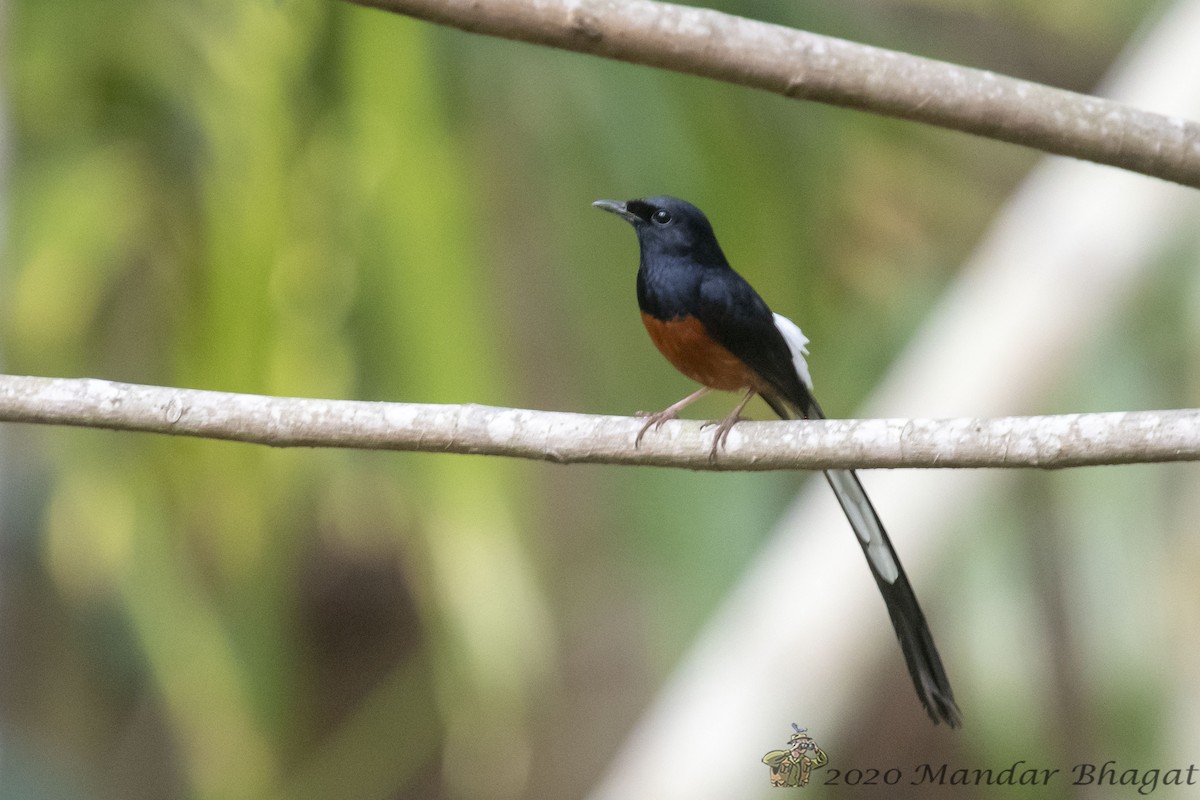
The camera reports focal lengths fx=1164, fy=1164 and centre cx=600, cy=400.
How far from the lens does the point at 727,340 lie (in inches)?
93.7

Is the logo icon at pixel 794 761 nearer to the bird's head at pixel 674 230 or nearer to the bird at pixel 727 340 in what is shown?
the bird at pixel 727 340

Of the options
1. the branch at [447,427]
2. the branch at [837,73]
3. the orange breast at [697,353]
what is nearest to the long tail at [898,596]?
the orange breast at [697,353]

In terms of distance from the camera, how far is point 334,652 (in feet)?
19.7

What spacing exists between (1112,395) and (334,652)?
3995 mm

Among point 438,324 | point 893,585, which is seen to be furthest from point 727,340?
point 438,324

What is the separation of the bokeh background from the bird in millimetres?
646

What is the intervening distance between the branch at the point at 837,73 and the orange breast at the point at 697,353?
718mm

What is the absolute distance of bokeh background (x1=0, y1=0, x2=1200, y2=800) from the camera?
11.6ft

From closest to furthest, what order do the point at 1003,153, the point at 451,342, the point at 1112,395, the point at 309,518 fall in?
the point at 451,342 → the point at 1112,395 → the point at 309,518 → the point at 1003,153

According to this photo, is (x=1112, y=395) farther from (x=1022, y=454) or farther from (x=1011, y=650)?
(x=1022, y=454)

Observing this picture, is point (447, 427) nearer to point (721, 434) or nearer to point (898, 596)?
point (721, 434)

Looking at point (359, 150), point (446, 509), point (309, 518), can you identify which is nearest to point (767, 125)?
point (359, 150)

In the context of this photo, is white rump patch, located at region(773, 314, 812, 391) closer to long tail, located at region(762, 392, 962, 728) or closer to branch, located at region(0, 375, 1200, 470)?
long tail, located at region(762, 392, 962, 728)

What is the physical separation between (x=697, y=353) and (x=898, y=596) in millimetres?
663
